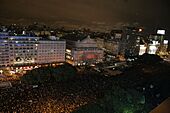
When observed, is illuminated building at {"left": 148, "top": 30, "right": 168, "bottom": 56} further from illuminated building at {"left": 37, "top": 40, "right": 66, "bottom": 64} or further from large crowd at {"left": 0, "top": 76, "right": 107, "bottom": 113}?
large crowd at {"left": 0, "top": 76, "right": 107, "bottom": 113}

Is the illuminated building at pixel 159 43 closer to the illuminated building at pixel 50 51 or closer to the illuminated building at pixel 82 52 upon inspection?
the illuminated building at pixel 82 52

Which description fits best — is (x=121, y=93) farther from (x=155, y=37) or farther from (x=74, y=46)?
(x=155, y=37)

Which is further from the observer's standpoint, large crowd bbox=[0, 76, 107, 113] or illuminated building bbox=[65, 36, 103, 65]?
illuminated building bbox=[65, 36, 103, 65]

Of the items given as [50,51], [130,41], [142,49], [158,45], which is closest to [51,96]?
[50,51]

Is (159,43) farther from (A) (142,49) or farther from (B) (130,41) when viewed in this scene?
(B) (130,41)

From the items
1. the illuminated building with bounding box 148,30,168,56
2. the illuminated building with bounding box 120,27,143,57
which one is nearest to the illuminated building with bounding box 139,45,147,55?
the illuminated building with bounding box 120,27,143,57

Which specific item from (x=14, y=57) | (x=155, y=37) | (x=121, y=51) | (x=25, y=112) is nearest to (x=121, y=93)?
(x=25, y=112)

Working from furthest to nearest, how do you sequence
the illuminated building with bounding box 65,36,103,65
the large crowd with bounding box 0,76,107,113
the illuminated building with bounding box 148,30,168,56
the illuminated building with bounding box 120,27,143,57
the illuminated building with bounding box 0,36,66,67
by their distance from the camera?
the illuminated building with bounding box 148,30,168,56 → the illuminated building with bounding box 120,27,143,57 → the illuminated building with bounding box 65,36,103,65 → the illuminated building with bounding box 0,36,66,67 → the large crowd with bounding box 0,76,107,113
